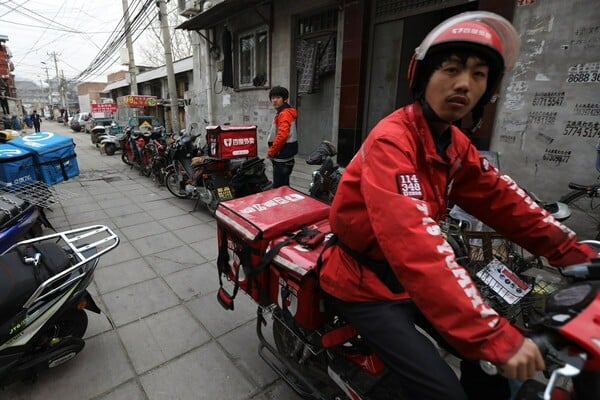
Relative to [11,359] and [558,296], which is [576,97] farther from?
[11,359]

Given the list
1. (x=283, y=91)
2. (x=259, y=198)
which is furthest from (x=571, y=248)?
(x=283, y=91)

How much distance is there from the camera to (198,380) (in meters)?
2.12

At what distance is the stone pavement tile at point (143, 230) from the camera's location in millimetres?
4505

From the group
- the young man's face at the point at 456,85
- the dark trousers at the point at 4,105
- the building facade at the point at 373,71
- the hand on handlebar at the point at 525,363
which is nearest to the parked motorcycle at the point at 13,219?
the young man's face at the point at 456,85

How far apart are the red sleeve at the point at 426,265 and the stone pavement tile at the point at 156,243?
3646mm

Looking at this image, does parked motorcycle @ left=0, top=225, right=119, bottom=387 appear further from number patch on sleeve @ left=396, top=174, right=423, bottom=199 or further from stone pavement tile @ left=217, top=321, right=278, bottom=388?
number patch on sleeve @ left=396, top=174, right=423, bottom=199

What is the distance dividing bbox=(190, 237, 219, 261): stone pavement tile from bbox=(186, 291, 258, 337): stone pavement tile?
911mm

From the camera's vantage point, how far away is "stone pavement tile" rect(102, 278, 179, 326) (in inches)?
109

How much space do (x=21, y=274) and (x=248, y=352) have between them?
1.54 meters

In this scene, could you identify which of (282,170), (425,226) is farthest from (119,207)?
(425,226)

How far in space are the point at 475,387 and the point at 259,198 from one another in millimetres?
1566

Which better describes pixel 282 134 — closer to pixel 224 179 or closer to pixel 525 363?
pixel 224 179

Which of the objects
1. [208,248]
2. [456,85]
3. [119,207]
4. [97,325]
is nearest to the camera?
[456,85]

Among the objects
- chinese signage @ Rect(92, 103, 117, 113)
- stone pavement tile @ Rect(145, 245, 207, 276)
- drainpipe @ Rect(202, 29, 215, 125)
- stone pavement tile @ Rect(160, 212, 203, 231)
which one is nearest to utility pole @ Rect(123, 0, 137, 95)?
drainpipe @ Rect(202, 29, 215, 125)
